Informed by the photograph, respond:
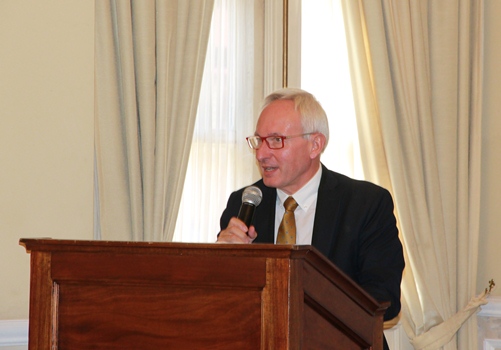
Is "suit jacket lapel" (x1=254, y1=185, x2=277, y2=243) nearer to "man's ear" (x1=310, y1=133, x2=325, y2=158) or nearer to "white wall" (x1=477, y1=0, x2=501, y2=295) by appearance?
"man's ear" (x1=310, y1=133, x2=325, y2=158)

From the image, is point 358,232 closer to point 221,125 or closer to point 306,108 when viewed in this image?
point 306,108

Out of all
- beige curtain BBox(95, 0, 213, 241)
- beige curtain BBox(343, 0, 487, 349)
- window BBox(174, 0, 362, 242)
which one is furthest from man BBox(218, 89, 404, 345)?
beige curtain BBox(343, 0, 487, 349)

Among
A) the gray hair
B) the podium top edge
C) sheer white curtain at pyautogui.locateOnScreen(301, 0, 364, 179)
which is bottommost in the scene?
the podium top edge

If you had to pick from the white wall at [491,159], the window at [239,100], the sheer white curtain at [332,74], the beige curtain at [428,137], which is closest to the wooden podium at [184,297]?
the window at [239,100]

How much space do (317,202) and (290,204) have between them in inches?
4.9

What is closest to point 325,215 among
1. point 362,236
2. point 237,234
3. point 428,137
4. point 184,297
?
point 362,236

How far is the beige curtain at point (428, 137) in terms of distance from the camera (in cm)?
479

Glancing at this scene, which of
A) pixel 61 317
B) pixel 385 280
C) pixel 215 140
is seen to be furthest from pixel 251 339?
pixel 215 140

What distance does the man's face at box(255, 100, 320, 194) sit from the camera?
3.32 metres

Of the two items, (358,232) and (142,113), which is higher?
(142,113)

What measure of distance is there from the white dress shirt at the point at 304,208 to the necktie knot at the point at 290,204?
1.7 inches

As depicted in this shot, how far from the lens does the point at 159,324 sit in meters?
2.00

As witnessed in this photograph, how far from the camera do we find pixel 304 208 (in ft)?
11.1

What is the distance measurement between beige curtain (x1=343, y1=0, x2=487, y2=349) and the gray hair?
1413 millimetres
